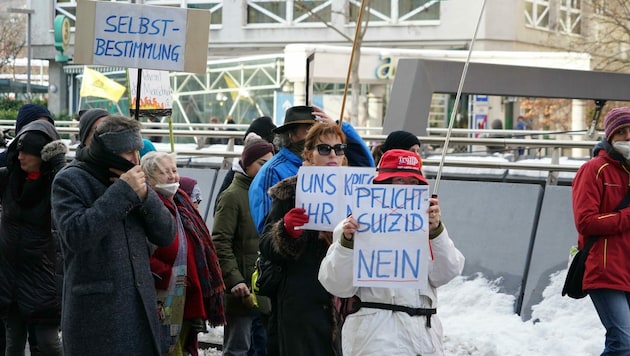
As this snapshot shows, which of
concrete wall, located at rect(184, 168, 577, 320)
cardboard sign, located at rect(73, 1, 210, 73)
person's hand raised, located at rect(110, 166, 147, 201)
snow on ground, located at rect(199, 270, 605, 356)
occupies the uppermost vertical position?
cardboard sign, located at rect(73, 1, 210, 73)

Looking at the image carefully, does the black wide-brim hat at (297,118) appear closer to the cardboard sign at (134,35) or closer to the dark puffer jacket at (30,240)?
the dark puffer jacket at (30,240)

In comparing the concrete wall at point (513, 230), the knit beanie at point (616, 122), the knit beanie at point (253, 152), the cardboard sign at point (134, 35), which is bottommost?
the concrete wall at point (513, 230)

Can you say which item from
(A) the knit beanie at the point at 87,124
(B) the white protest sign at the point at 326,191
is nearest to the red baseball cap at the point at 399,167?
(B) the white protest sign at the point at 326,191

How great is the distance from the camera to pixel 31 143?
7246 millimetres

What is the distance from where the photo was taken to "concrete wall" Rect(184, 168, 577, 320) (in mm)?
9547

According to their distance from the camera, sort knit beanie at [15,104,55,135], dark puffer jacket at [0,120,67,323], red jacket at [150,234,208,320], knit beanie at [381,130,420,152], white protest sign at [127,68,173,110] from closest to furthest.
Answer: red jacket at [150,234,208,320]
dark puffer jacket at [0,120,67,323]
knit beanie at [15,104,55,135]
knit beanie at [381,130,420,152]
white protest sign at [127,68,173,110]

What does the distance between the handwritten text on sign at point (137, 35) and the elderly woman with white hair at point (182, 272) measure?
7.10 feet

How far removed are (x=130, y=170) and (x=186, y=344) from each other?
4.35 feet

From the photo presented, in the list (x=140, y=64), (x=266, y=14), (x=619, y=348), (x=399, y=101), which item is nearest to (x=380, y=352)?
(x=619, y=348)

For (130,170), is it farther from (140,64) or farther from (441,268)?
(140,64)

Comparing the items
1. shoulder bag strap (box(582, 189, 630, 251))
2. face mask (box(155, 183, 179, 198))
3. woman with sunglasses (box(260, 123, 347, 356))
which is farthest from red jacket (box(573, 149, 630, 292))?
face mask (box(155, 183, 179, 198))

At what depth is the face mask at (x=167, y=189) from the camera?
5.98 m

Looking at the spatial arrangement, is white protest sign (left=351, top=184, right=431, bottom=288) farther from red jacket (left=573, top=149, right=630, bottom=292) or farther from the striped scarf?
red jacket (left=573, top=149, right=630, bottom=292)

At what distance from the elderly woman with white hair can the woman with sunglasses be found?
1.63 feet
